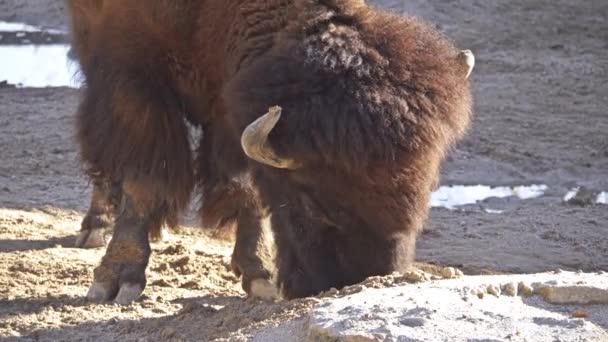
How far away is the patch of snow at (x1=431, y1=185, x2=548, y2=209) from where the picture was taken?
8445 mm

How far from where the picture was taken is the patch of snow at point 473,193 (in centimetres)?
845

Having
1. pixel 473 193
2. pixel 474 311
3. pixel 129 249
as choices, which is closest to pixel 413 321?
pixel 474 311

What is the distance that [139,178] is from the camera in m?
5.86

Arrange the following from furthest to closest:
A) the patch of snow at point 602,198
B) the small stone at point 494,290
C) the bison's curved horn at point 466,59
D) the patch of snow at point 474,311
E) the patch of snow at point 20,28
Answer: the patch of snow at point 20,28, the patch of snow at point 602,198, the bison's curved horn at point 466,59, the small stone at point 494,290, the patch of snow at point 474,311

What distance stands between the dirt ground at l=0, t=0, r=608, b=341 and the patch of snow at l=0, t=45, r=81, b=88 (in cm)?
86

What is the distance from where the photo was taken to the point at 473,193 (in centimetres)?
866

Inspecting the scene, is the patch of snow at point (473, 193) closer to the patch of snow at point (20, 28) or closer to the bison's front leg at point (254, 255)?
the bison's front leg at point (254, 255)

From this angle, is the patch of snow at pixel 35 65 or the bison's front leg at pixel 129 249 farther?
the patch of snow at pixel 35 65

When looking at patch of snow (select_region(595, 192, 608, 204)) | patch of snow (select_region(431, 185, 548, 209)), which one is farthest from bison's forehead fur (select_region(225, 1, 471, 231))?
patch of snow (select_region(595, 192, 608, 204))

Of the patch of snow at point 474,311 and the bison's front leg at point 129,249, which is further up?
the patch of snow at point 474,311

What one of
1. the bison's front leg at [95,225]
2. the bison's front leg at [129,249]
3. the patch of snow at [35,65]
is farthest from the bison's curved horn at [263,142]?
the patch of snow at [35,65]

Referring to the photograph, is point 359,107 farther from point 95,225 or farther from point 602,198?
point 602,198

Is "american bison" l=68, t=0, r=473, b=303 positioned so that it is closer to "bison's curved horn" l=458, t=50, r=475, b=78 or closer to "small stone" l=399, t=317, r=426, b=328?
"bison's curved horn" l=458, t=50, r=475, b=78

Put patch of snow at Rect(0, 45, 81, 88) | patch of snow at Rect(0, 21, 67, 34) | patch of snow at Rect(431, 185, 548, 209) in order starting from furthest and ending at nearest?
patch of snow at Rect(0, 21, 67, 34) < patch of snow at Rect(0, 45, 81, 88) < patch of snow at Rect(431, 185, 548, 209)
